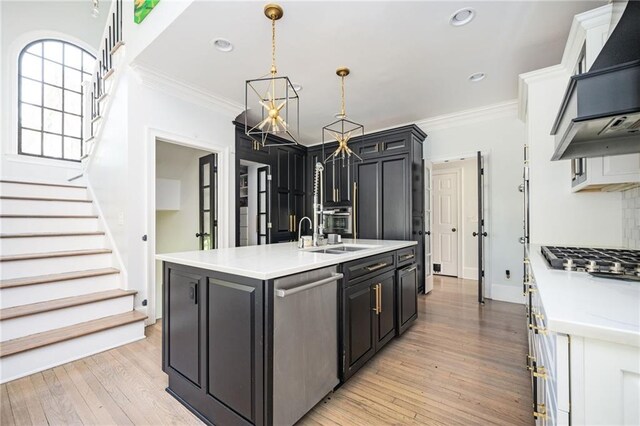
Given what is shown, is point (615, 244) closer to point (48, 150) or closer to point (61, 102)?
point (48, 150)

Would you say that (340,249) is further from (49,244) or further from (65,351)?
(49,244)

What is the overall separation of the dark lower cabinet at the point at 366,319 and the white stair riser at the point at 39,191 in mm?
4090

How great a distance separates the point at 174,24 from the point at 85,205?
8.96ft

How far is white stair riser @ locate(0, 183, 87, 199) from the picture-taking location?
335 centimetres

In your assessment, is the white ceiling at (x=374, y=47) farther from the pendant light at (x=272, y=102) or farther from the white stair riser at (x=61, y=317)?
the white stair riser at (x=61, y=317)

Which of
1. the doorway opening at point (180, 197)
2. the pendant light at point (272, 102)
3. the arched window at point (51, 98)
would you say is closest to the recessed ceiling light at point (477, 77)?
the pendant light at point (272, 102)

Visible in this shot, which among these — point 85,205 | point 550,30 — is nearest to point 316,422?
point 550,30

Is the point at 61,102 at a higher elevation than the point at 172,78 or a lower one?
higher

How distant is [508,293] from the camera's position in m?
3.93

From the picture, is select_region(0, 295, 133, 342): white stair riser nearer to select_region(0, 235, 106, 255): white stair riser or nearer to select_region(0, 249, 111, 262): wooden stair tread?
select_region(0, 249, 111, 262): wooden stair tread

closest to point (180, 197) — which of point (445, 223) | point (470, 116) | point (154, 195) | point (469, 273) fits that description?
point (154, 195)

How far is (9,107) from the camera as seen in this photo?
4.10 metres

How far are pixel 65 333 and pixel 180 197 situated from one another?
2458mm

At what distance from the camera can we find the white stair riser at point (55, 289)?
Answer: 2.39m
